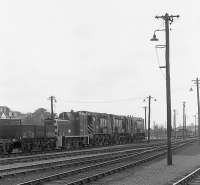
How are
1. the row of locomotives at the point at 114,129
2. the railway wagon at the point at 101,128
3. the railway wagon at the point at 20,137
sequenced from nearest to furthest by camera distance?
the railway wagon at the point at 20,137 → the railway wagon at the point at 101,128 → the row of locomotives at the point at 114,129

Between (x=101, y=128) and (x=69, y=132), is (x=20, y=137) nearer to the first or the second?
(x=69, y=132)

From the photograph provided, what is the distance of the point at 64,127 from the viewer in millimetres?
47938

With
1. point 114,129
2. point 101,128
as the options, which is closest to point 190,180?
point 101,128

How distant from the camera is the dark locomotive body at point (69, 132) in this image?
39.8 metres

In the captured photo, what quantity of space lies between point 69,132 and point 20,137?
30.9 ft

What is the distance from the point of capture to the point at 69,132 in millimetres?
48812

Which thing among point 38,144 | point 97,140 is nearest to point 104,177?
point 38,144

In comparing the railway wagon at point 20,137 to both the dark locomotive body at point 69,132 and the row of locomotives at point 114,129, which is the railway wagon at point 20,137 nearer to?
the dark locomotive body at point 69,132

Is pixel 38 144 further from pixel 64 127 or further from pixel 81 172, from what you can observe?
pixel 81 172

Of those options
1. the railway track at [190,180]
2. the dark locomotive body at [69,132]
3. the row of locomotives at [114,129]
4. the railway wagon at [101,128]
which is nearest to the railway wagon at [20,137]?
the dark locomotive body at [69,132]

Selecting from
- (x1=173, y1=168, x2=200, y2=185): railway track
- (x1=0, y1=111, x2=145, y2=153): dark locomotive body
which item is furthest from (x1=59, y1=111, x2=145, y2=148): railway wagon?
(x1=173, y1=168, x2=200, y2=185): railway track

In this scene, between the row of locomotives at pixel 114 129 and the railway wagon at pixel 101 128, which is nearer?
the railway wagon at pixel 101 128

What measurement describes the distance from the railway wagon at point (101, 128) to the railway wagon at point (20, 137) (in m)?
4.86

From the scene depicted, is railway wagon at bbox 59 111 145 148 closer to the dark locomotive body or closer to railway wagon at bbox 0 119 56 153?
the dark locomotive body
